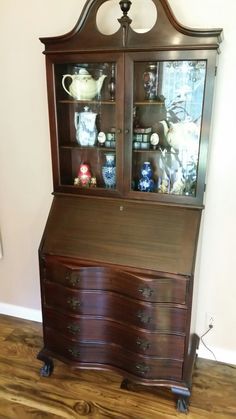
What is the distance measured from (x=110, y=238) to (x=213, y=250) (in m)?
0.63

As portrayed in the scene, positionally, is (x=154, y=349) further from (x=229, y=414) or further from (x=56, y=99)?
(x=56, y=99)

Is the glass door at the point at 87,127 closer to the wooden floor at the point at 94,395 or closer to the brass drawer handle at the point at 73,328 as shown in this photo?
the brass drawer handle at the point at 73,328

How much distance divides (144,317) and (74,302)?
383 millimetres

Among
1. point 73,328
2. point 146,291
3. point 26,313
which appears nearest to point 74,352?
point 73,328

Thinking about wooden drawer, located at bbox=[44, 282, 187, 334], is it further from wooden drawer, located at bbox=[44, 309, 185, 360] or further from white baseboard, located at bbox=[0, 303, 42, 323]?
white baseboard, located at bbox=[0, 303, 42, 323]

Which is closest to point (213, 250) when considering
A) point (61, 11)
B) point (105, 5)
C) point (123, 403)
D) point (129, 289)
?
point (129, 289)

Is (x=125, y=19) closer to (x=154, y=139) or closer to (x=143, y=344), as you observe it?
(x=154, y=139)

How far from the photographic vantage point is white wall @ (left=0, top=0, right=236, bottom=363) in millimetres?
1687

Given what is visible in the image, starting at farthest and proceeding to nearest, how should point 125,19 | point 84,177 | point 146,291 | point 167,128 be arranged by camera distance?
1. point 84,177
2. point 167,128
3. point 146,291
4. point 125,19

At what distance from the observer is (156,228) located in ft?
5.58

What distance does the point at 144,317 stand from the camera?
1679 mm

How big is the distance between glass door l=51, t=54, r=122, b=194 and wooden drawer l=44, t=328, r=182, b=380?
848 mm

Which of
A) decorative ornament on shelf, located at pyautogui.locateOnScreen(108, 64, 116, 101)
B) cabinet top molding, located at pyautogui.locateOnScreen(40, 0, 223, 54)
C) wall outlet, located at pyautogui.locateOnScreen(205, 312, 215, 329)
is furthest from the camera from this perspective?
wall outlet, located at pyautogui.locateOnScreen(205, 312, 215, 329)

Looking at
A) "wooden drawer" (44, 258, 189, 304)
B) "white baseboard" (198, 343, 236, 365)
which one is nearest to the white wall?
"white baseboard" (198, 343, 236, 365)
